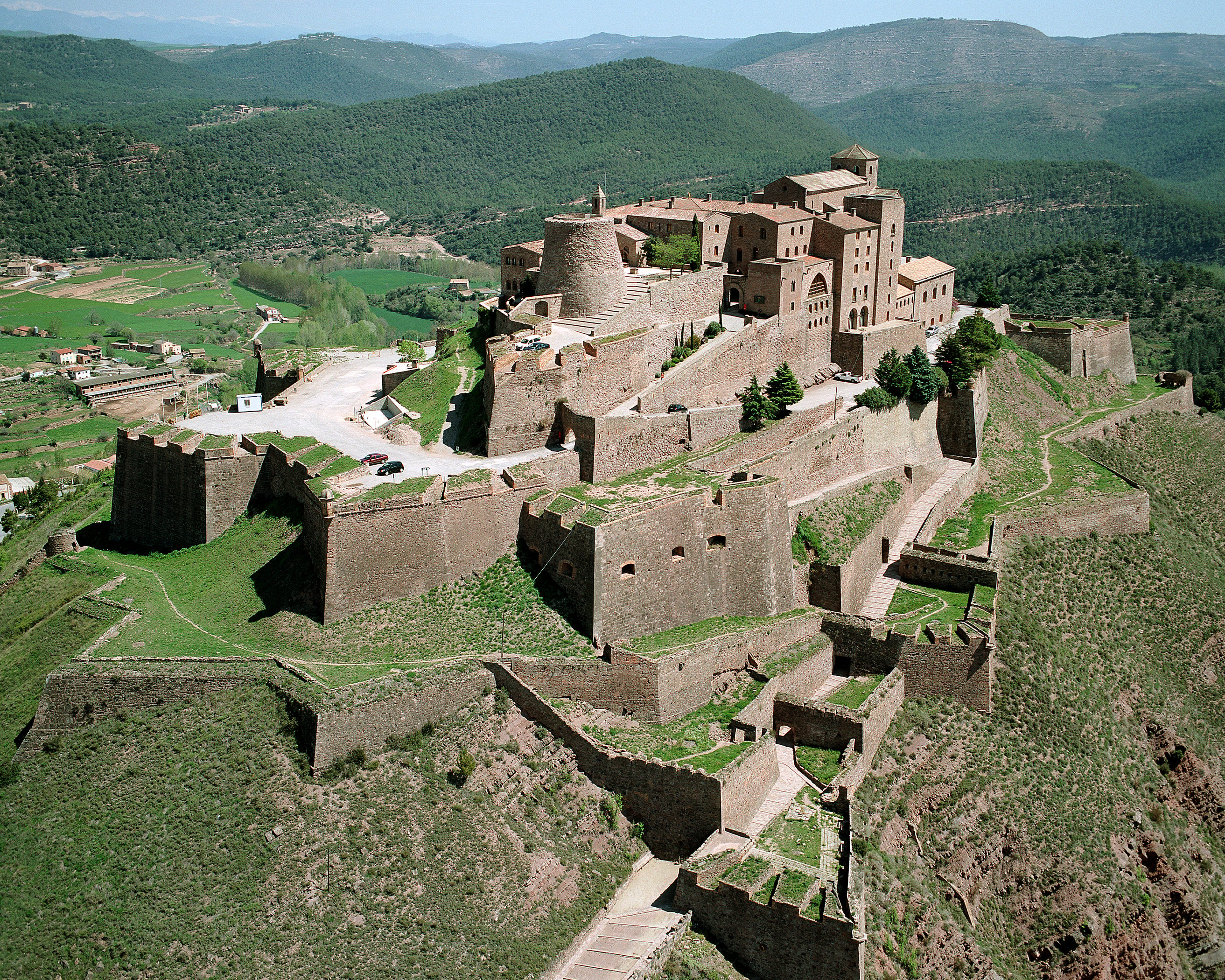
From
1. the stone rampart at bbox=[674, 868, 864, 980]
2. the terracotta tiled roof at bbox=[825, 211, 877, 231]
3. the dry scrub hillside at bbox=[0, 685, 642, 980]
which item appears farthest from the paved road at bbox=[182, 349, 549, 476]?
the terracotta tiled roof at bbox=[825, 211, 877, 231]

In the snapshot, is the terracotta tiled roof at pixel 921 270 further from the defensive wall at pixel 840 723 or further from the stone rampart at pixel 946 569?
the defensive wall at pixel 840 723

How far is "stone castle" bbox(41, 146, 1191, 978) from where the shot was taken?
Answer: 2884 cm

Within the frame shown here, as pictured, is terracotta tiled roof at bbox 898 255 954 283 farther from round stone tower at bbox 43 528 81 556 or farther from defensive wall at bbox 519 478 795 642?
round stone tower at bbox 43 528 81 556

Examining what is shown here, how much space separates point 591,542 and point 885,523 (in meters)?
13.2

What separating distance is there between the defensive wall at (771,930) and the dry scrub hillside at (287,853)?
7.53ft

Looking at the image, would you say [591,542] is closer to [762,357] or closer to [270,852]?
[270,852]

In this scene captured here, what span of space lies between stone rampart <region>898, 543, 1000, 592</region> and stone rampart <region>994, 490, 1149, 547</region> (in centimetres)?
299

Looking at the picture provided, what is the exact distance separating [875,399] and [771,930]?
23.1 meters

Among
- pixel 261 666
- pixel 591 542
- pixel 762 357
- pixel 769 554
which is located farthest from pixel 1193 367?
pixel 261 666

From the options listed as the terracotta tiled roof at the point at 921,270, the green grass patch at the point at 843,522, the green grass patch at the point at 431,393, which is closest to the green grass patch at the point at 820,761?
the green grass patch at the point at 843,522

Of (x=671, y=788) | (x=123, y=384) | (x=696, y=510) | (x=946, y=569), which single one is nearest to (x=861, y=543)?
(x=946, y=569)

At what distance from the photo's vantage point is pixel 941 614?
36.9 metres

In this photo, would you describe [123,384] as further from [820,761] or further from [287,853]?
[820,761]

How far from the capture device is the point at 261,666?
99.0 ft
